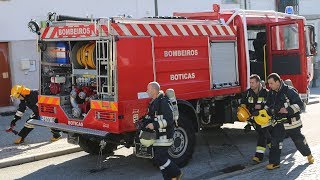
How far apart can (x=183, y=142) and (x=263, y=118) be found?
4.45 ft

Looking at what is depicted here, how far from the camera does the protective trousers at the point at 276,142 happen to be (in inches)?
293

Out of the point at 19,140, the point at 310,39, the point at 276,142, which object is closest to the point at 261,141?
the point at 276,142

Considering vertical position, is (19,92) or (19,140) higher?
(19,92)

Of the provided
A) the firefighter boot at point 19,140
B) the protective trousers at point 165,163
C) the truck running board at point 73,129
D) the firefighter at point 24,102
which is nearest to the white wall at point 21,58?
the firefighter at point 24,102

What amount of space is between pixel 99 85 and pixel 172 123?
5.08 ft

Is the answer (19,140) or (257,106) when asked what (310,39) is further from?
(19,140)

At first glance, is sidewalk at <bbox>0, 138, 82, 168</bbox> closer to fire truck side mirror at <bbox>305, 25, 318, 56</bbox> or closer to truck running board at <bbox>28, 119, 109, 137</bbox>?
truck running board at <bbox>28, 119, 109, 137</bbox>

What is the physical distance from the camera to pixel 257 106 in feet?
26.1

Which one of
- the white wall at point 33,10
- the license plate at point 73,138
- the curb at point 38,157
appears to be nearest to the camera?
the license plate at point 73,138

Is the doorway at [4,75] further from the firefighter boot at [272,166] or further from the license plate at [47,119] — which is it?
the firefighter boot at [272,166]

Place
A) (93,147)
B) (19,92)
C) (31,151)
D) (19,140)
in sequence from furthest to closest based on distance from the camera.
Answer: (19,140)
(19,92)
(31,151)
(93,147)

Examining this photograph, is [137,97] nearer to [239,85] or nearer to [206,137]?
[239,85]

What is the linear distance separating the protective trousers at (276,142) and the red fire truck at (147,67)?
129cm

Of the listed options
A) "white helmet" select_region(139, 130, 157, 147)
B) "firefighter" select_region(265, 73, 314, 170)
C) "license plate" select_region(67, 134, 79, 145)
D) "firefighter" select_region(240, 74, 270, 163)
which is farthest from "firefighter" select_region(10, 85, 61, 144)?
"firefighter" select_region(265, 73, 314, 170)
